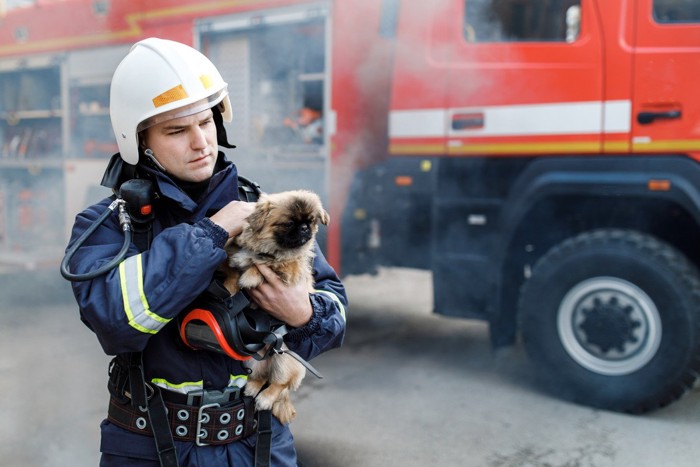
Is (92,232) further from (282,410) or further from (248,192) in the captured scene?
(282,410)

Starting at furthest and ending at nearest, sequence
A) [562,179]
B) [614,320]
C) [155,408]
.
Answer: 1. [562,179]
2. [614,320]
3. [155,408]

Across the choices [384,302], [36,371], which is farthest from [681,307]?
[36,371]

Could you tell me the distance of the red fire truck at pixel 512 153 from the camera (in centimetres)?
347

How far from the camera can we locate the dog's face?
144 cm

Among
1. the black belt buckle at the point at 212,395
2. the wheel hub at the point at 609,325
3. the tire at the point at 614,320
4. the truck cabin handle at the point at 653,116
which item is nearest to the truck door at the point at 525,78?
the truck cabin handle at the point at 653,116

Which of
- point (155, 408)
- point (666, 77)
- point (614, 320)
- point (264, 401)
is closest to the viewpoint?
point (155, 408)

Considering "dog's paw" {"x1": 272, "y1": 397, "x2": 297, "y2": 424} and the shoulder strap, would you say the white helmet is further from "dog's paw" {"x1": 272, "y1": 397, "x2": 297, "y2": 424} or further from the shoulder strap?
"dog's paw" {"x1": 272, "y1": 397, "x2": 297, "y2": 424}

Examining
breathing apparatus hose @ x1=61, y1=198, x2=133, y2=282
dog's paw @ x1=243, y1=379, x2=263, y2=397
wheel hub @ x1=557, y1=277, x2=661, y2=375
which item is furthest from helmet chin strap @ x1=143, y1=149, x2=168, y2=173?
wheel hub @ x1=557, y1=277, x2=661, y2=375

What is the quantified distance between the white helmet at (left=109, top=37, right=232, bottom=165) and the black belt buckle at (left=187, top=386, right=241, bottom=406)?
1.83 feet

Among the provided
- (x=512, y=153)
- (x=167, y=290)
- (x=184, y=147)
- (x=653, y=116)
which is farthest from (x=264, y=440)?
(x=653, y=116)

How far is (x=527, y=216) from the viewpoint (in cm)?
392

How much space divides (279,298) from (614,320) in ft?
8.80

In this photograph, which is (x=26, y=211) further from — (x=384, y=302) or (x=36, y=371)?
(x=384, y=302)

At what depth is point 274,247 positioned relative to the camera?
1.44 metres
